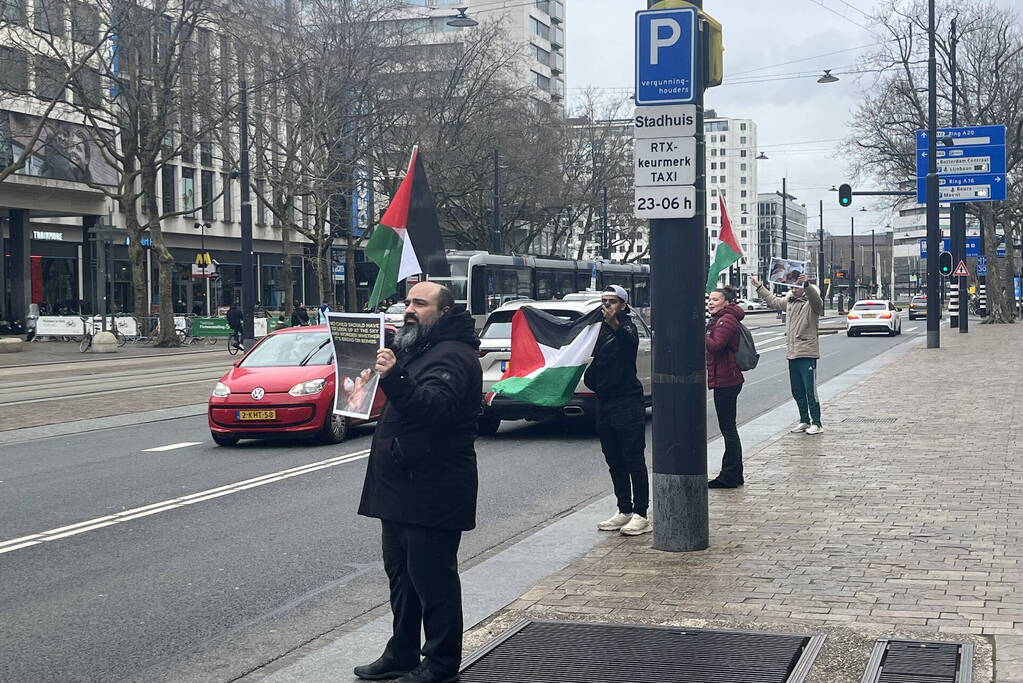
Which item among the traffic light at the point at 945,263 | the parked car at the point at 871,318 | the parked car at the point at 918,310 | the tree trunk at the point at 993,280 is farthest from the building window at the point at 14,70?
the parked car at the point at 918,310

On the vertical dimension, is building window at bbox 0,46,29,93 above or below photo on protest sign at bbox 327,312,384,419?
above

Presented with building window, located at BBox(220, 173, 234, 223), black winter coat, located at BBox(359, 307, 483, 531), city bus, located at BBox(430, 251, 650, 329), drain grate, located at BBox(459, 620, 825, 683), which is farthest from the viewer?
building window, located at BBox(220, 173, 234, 223)

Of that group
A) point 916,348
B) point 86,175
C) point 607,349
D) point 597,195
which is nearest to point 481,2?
point 597,195

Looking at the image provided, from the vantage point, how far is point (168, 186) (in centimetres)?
6028

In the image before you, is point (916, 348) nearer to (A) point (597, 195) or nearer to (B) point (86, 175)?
(B) point (86, 175)

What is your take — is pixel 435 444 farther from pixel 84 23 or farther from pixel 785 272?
pixel 84 23

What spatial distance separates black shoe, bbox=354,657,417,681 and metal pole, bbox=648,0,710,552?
270 cm

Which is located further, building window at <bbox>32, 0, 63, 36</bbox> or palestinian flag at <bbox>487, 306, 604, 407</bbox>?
building window at <bbox>32, 0, 63, 36</bbox>

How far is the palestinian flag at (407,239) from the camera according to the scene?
666 centimetres

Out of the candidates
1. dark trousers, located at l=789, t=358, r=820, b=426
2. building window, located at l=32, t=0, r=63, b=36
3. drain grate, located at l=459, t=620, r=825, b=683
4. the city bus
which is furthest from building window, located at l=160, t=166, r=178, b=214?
drain grate, located at l=459, t=620, r=825, b=683

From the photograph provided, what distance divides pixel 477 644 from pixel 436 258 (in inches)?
83.1

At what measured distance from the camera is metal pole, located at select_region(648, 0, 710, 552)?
7.41 meters

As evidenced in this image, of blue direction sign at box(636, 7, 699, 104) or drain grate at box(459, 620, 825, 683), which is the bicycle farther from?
drain grate at box(459, 620, 825, 683)

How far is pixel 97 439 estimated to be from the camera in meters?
15.1
